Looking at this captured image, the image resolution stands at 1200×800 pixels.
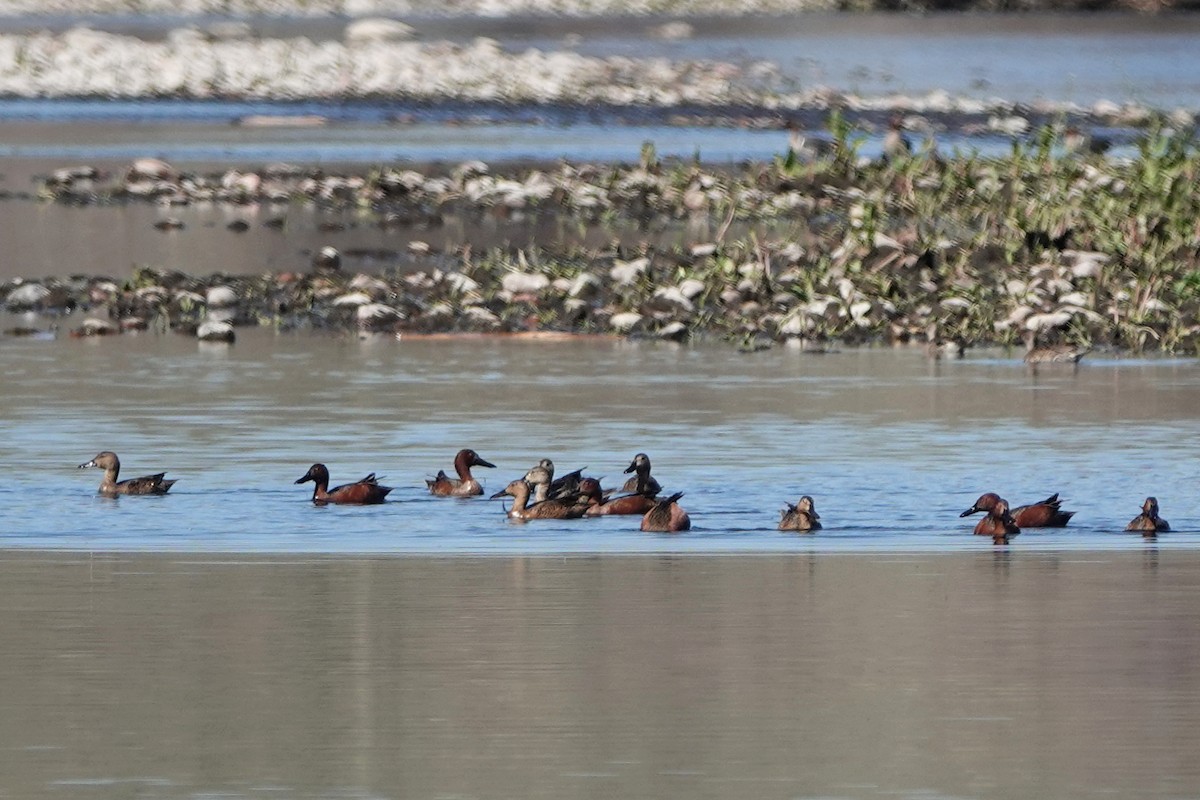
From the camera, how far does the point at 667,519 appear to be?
36.3ft

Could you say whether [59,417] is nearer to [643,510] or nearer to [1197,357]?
[643,510]

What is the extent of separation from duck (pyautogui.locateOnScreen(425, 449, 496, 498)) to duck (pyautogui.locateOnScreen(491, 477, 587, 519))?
468mm

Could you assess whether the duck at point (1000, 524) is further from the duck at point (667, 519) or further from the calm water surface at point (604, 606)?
the duck at point (667, 519)

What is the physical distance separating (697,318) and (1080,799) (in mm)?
12074

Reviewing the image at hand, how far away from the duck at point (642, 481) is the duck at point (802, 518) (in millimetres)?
667

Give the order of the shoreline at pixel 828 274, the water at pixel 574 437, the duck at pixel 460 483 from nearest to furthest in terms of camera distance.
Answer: the water at pixel 574 437 < the duck at pixel 460 483 < the shoreline at pixel 828 274

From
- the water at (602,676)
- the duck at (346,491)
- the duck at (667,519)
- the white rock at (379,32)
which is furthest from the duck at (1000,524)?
the white rock at (379,32)

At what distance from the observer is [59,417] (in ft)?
48.2

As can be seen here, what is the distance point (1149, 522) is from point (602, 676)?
328cm

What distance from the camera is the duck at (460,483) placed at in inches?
470

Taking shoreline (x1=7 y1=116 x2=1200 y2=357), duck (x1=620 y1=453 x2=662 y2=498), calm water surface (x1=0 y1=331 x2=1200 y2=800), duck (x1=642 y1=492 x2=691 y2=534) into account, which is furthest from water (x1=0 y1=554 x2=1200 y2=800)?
shoreline (x1=7 y1=116 x2=1200 y2=357)

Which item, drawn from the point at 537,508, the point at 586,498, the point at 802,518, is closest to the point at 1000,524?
the point at 802,518

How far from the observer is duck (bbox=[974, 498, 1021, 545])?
10.8 m

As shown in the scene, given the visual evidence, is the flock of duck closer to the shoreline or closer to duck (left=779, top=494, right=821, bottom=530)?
duck (left=779, top=494, right=821, bottom=530)
